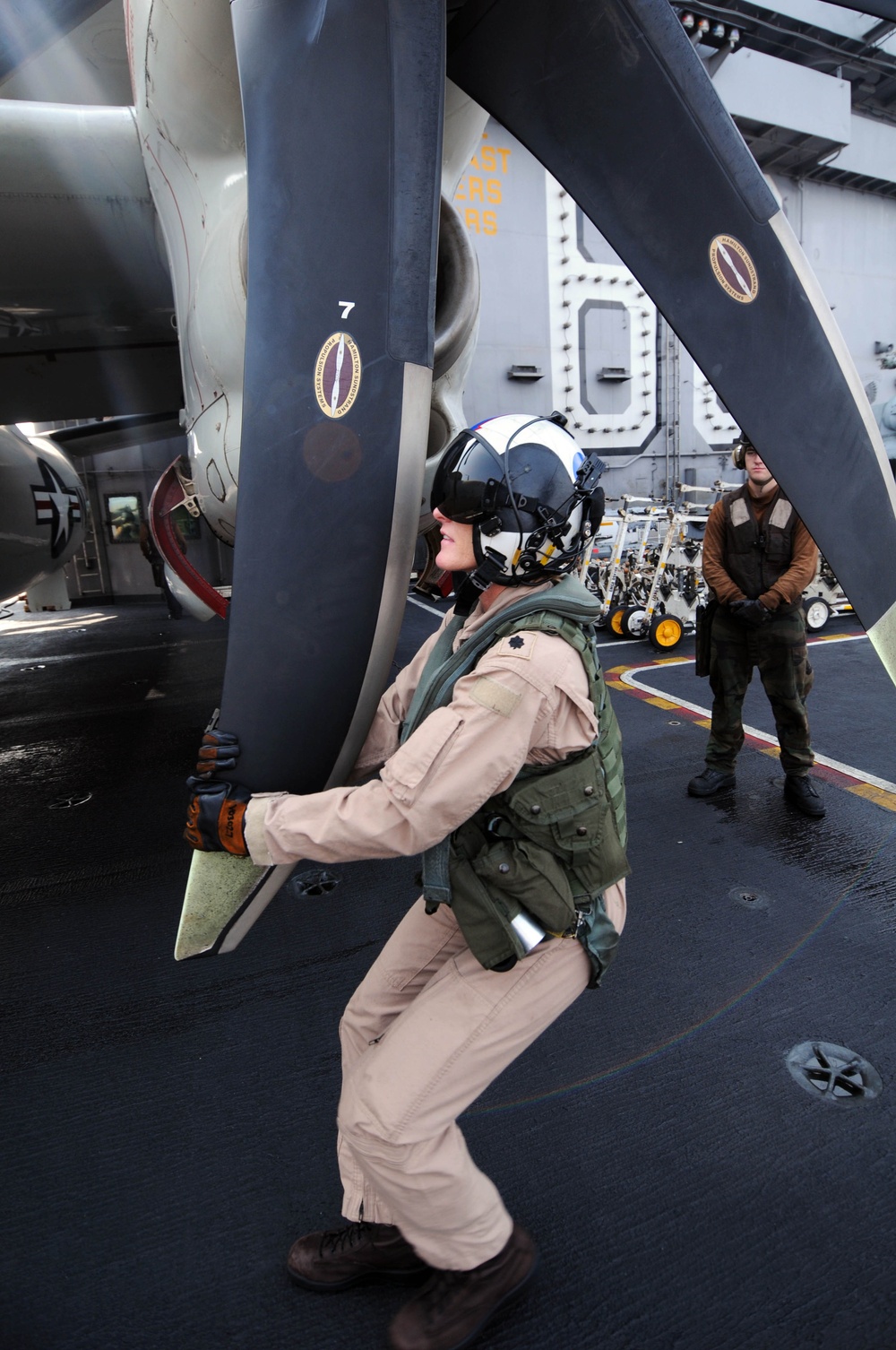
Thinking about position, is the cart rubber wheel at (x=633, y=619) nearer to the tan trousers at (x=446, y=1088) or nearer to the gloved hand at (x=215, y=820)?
the tan trousers at (x=446, y=1088)

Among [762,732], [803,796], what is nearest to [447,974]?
[803,796]

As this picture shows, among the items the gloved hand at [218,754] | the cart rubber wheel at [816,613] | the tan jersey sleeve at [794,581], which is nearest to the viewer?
the gloved hand at [218,754]

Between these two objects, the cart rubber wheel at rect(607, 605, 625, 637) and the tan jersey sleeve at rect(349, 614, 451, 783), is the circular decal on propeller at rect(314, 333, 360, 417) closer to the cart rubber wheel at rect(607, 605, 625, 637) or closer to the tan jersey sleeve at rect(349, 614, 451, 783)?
the tan jersey sleeve at rect(349, 614, 451, 783)

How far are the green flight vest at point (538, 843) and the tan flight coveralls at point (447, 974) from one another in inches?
2.2

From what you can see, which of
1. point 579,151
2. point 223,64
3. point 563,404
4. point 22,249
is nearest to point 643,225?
point 579,151

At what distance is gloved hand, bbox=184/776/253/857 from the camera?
135cm

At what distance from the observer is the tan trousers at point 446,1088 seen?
1312 mm

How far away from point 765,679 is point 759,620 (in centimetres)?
33

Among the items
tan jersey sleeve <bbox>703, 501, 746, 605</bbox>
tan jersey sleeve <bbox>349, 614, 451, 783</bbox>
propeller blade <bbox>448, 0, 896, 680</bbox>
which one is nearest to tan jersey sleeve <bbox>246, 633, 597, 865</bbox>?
tan jersey sleeve <bbox>349, 614, 451, 783</bbox>

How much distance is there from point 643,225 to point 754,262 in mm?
309

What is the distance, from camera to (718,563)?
3996 mm

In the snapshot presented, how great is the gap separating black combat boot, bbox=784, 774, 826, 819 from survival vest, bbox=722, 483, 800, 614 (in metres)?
0.86

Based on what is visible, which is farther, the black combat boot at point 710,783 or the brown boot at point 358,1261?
the black combat boot at point 710,783

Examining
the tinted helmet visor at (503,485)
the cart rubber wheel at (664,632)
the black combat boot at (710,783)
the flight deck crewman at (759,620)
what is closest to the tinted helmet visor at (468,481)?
the tinted helmet visor at (503,485)
